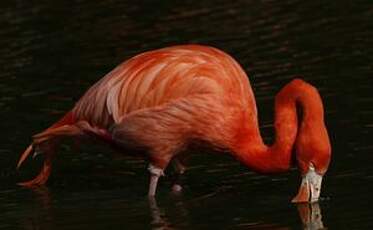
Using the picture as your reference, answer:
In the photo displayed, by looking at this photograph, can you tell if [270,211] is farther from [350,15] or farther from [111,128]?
[350,15]

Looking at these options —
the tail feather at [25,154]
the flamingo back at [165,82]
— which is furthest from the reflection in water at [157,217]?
the tail feather at [25,154]

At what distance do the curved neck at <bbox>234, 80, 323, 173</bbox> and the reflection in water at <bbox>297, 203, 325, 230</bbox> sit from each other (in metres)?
0.37

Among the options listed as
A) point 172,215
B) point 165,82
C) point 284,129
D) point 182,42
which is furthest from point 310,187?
point 182,42

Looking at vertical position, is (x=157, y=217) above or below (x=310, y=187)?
below

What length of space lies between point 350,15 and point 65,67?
11.9 ft

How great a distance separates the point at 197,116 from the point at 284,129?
707mm

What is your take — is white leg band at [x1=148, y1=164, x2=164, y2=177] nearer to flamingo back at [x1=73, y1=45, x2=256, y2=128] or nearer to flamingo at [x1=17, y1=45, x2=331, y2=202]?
flamingo at [x1=17, y1=45, x2=331, y2=202]

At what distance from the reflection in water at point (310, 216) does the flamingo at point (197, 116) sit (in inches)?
2.1

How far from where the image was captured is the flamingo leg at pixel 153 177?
10.9 m

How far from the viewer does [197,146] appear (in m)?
10.7

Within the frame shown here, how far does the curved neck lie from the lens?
10117 mm

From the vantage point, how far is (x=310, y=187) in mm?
10070

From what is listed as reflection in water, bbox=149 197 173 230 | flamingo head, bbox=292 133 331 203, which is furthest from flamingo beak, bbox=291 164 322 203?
reflection in water, bbox=149 197 173 230

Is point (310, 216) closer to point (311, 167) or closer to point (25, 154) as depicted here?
point (311, 167)
